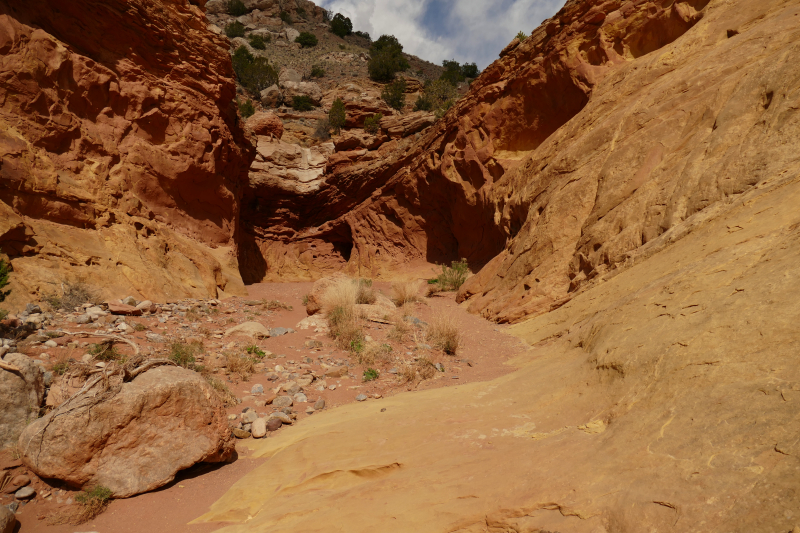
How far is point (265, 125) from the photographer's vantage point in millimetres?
21891

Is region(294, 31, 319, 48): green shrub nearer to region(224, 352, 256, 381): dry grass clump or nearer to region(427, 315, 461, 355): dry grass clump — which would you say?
region(427, 315, 461, 355): dry grass clump

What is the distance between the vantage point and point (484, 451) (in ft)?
8.75

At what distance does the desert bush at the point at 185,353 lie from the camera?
5.13 metres

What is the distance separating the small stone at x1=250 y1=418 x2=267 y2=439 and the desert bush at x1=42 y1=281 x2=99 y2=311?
4.31 metres

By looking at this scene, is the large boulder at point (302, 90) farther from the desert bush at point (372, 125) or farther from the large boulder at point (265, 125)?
the desert bush at point (372, 125)

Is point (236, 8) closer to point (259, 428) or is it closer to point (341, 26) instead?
point (341, 26)

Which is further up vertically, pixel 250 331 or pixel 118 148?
pixel 118 148

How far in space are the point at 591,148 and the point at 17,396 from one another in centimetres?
998

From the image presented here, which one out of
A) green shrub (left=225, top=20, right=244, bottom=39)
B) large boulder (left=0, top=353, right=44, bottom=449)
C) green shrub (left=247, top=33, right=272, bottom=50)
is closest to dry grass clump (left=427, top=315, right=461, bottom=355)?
large boulder (left=0, top=353, right=44, bottom=449)

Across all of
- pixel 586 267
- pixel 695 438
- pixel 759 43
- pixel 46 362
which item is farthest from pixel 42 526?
pixel 759 43

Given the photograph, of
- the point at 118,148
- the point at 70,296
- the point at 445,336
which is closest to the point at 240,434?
the point at 445,336

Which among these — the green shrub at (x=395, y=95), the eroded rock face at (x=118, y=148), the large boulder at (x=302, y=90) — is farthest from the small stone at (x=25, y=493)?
the large boulder at (x=302, y=90)

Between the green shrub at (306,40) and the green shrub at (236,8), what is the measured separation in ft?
31.5

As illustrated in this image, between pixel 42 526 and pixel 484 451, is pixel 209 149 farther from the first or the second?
pixel 484 451
